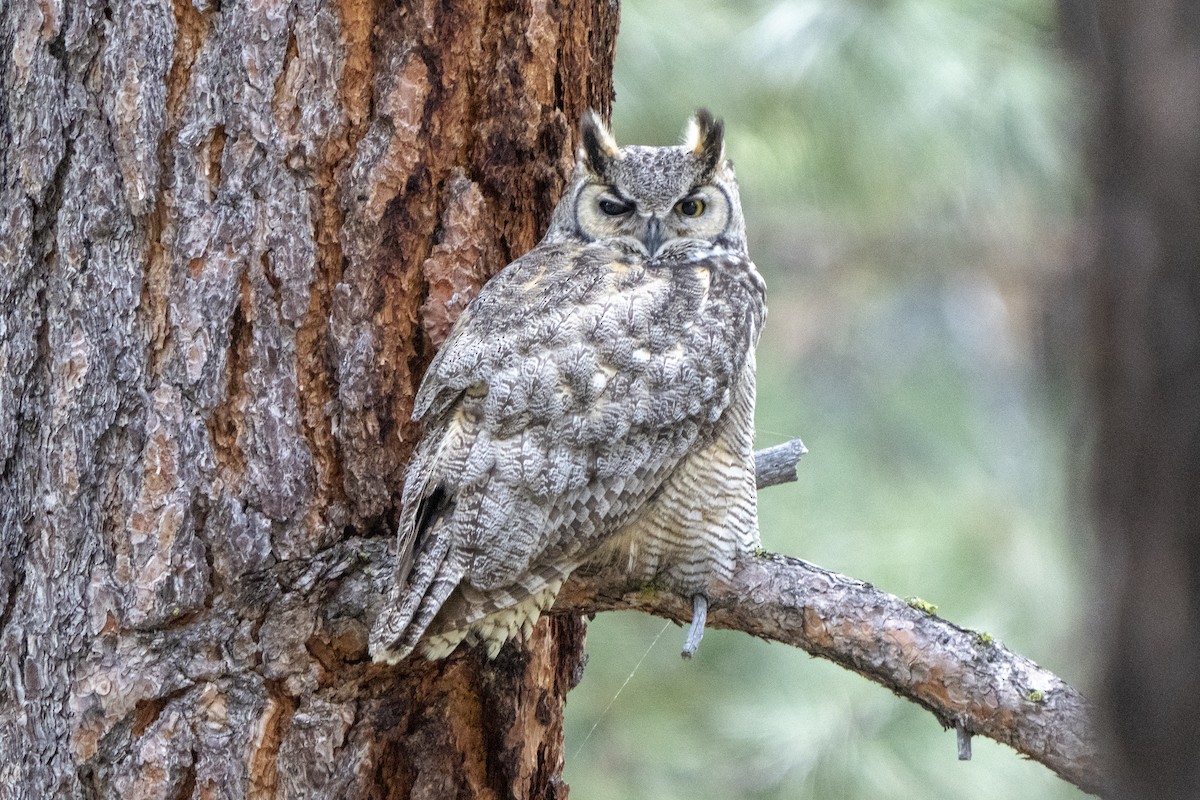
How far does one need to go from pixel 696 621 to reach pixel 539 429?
0.41 meters

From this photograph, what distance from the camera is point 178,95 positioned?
1.91m

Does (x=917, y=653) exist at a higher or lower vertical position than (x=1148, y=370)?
lower

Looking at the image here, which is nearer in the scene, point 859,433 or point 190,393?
point 190,393

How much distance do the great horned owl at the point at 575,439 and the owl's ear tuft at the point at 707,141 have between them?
21 cm

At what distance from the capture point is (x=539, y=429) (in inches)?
79.2

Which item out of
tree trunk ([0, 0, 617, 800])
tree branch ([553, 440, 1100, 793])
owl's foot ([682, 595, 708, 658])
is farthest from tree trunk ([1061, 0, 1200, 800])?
tree trunk ([0, 0, 617, 800])

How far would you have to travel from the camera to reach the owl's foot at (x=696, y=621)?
1.93m

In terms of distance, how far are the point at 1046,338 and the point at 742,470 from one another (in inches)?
67.1

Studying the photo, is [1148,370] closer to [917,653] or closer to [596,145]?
[917,653]

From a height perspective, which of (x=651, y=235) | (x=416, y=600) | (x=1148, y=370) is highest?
(x=1148, y=370)

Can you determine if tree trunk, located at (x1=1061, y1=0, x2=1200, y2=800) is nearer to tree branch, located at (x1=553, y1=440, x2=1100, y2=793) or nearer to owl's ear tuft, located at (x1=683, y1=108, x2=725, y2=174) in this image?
tree branch, located at (x1=553, y1=440, x2=1100, y2=793)

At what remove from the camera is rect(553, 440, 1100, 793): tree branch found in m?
1.80

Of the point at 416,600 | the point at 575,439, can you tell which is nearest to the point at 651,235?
the point at 575,439

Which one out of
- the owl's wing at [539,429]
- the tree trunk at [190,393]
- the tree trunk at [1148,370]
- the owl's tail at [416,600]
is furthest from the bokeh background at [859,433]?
the tree trunk at [1148,370]
